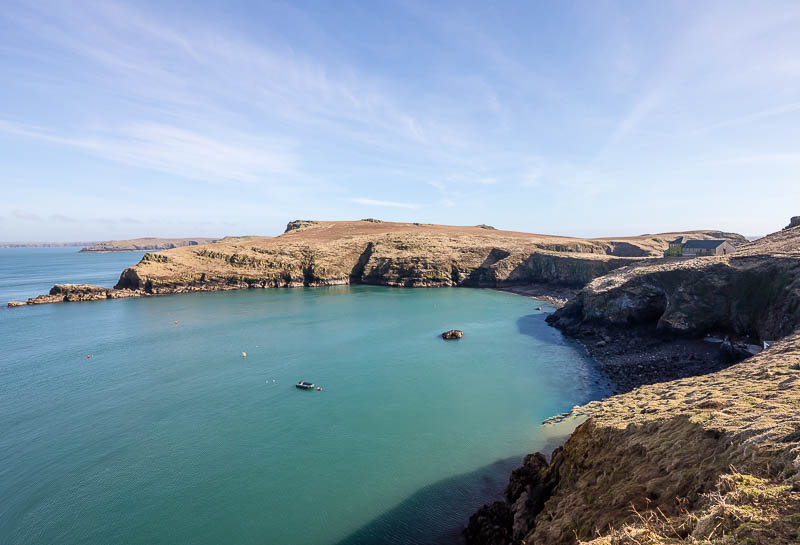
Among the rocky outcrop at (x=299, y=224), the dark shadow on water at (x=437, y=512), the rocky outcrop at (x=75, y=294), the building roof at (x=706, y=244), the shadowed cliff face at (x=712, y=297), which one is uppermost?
the rocky outcrop at (x=299, y=224)

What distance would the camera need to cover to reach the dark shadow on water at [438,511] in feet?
57.6

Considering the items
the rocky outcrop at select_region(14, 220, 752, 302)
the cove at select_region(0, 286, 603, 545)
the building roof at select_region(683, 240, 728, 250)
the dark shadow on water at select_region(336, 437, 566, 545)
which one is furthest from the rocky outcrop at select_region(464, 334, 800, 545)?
the rocky outcrop at select_region(14, 220, 752, 302)

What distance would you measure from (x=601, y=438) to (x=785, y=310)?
1190 inches

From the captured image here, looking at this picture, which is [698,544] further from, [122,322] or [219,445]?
[122,322]

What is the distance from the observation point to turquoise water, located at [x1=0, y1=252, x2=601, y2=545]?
63.2 ft

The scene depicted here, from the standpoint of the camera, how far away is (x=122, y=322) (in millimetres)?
64438

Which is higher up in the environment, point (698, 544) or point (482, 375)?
point (698, 544)

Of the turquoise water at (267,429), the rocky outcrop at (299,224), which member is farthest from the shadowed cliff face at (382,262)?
the turquoise water at (267,429)

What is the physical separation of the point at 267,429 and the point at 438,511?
15.6 meters

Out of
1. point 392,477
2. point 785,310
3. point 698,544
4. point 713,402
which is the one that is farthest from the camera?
point 785,310

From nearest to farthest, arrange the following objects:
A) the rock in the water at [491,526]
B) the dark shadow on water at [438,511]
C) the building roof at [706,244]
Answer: the rock in the water at [491,526] → the dark shadow on water at [438,511] → the building roof at [706,244]

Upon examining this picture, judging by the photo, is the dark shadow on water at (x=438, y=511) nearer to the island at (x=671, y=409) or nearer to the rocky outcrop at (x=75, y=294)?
the island at (x=671, y=409)

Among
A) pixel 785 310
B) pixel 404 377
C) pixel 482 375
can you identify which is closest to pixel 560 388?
pixel 482 375

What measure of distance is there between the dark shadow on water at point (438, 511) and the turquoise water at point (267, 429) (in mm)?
89
